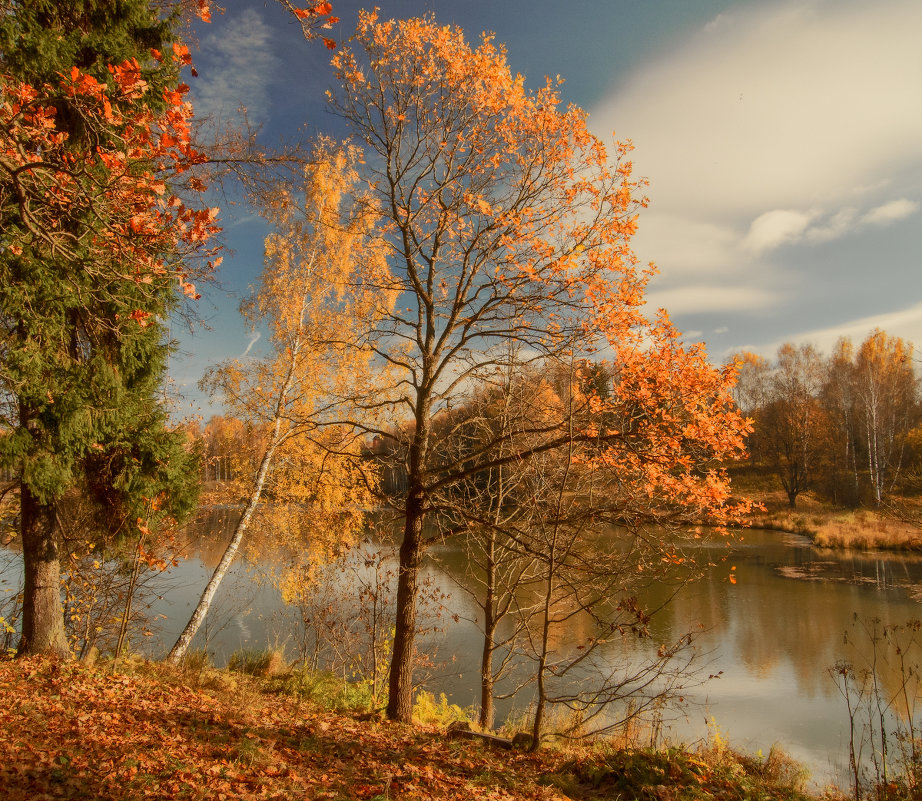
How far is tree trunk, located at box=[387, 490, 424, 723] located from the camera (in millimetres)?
5746

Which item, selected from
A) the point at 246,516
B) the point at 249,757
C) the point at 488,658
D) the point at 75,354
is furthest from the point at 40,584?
the point at 488,658

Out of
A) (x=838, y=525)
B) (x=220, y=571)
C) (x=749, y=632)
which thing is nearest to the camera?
(x=220, y=571)

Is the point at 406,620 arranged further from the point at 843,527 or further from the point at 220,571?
the point at 843,527

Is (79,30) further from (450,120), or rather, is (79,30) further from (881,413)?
(881,413)

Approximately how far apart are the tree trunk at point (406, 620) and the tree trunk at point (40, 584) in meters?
3.17

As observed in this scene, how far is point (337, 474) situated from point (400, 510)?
4.16 m

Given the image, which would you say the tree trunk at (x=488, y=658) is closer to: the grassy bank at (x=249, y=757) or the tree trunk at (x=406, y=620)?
the tree trunk at (x=406, y=620)

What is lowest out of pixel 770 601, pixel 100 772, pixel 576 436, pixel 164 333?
pixel 770 601

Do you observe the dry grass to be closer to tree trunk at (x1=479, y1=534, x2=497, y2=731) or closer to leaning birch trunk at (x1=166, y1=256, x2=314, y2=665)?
tree trunk at (x1=479, y1=534, x2=497, y2=731)

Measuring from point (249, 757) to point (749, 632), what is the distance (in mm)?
12004

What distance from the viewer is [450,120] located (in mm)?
5930

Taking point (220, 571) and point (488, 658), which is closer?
point (488, 658)

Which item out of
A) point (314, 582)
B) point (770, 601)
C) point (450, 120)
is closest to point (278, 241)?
point (450, 120)

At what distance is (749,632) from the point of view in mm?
12273
